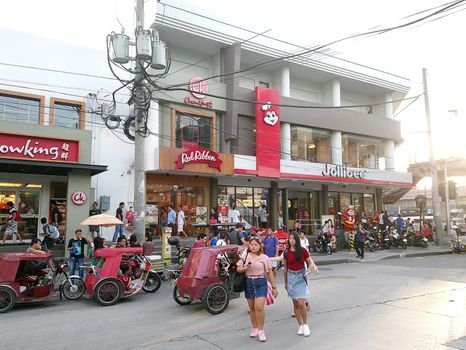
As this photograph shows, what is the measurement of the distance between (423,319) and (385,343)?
191 cm

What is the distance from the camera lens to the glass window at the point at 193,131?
71.6 feet

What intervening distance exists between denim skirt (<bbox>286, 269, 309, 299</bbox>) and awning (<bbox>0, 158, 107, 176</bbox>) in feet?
36.0

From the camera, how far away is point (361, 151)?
102 ft

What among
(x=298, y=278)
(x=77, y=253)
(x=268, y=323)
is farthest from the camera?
(x=77, y=253)

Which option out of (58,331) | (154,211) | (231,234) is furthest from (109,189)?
(58,331)

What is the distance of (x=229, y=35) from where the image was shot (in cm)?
2288

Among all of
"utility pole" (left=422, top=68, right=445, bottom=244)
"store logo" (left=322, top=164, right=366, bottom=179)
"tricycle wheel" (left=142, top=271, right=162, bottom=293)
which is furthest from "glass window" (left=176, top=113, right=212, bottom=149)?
"utility pole" (left=422, top=68, right=445, bottom=244)

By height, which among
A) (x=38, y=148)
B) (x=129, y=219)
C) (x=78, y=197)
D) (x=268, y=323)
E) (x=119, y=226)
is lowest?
(x=268, y=323)

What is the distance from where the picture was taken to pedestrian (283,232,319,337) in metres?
6.61

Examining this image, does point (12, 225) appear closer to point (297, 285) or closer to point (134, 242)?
point (134, 242)

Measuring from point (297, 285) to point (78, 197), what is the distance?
11.8 meters

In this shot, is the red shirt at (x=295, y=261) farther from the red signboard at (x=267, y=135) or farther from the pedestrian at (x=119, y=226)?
the red signboard at (x=267, y=135)

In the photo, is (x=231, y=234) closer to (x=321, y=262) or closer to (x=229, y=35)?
(x=321, y=262)

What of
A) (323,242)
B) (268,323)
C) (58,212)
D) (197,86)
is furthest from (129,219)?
(268,323)
